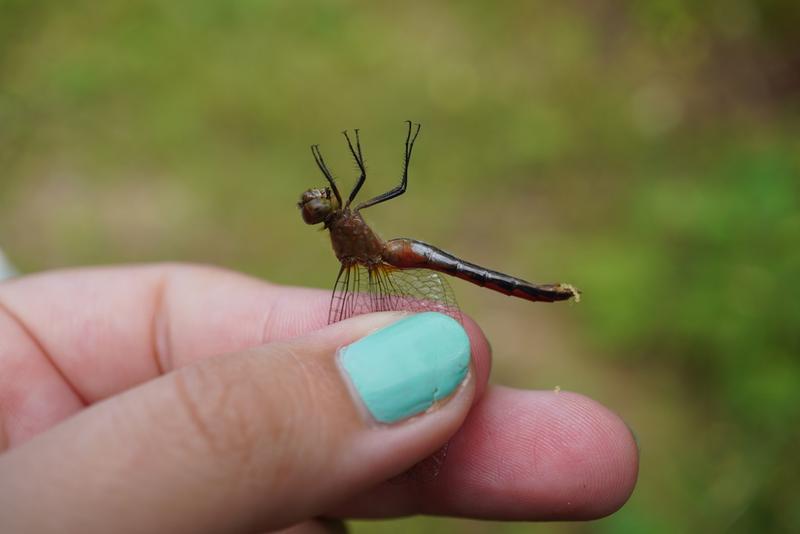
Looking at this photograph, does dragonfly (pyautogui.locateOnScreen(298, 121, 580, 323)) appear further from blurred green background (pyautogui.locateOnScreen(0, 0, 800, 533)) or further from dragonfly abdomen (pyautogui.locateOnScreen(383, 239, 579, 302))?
blurred green background (pyautogui.locateOnScreen(0, 0, 800, 533))

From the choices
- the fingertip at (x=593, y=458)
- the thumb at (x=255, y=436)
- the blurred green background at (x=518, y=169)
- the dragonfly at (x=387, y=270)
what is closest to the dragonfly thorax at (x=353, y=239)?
the dragonfly at (x=387, y=270)

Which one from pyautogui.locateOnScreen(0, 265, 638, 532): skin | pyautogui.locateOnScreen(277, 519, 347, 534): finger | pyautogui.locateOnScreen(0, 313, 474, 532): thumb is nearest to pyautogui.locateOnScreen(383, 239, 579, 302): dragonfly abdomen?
pyautogui.locateOnScreen(0, 265, 638, 532): skin

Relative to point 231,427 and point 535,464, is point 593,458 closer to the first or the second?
point 535,464

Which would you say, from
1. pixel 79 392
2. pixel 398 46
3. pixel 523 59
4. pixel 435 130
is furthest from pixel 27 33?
pixel 79 392

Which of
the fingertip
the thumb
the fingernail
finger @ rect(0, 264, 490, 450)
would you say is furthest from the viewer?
finger @ rect(0, 264, 490, 450)

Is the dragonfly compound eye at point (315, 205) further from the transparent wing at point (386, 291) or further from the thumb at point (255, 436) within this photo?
the thumb at point (255, 436)

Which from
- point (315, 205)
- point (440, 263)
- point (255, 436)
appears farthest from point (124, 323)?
point (255, 436)
